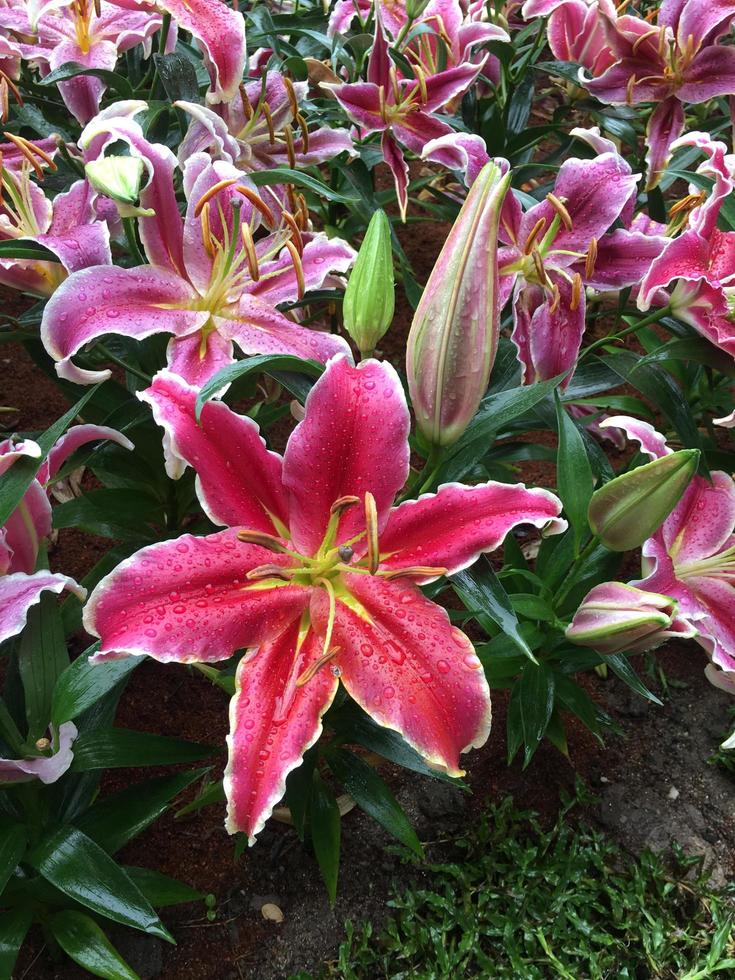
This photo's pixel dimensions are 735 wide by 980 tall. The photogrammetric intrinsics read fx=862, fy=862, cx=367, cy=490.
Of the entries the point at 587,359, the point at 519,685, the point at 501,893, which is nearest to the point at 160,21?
the point at 587,359

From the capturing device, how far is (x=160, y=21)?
1184mm

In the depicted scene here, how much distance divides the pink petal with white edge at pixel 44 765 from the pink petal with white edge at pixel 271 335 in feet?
1.43

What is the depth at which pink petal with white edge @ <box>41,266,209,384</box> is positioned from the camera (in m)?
0.84

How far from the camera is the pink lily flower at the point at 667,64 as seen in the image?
1334 mm

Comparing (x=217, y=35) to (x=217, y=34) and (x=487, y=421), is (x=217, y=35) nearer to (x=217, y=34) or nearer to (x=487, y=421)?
(x=217, y=34)

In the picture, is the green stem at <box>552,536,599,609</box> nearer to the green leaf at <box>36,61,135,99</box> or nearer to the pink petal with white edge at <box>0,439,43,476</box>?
the pink petal with white edge at <box>0,439,43,476</box>

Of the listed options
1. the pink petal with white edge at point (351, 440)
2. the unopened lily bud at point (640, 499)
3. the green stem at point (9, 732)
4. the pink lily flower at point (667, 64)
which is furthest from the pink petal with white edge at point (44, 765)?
the pink lily flower at point (667, 64)

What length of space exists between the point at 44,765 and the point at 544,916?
2.64 ft

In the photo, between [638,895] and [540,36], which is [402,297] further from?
[638,895]

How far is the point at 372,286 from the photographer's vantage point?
813 millimetres

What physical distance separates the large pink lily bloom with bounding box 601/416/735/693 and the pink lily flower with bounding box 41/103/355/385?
41cm

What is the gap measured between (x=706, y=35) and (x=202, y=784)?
1401mm

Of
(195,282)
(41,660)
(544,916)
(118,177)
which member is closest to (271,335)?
(195,282)

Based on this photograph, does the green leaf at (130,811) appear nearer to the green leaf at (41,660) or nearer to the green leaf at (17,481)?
the green leaf at (41,660)
